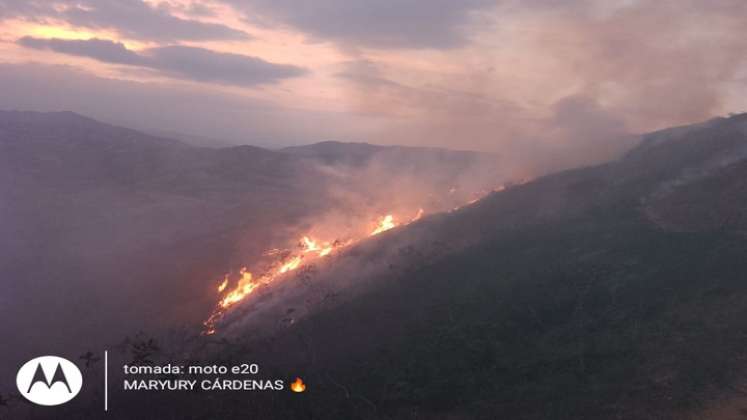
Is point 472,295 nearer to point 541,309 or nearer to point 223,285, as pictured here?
point 541,309

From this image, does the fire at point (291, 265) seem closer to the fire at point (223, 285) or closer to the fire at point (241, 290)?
the fire at point (241, 290)

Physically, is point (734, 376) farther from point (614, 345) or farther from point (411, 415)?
point (411, 415)

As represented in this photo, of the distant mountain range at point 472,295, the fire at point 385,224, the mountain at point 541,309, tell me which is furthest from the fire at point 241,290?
the fire at point 385,224

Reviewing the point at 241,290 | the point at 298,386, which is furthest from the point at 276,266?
the point at 298,386

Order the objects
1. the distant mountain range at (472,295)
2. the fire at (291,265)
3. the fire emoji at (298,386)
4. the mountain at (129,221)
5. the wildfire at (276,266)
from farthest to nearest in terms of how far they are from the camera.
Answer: the fire at (291,265) → the mountain at (129,221) → the wildfire at (276,266) → the fire emoji at (298,386) → the distant mountain range at (472,295)

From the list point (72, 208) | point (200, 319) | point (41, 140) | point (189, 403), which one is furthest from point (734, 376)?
point (41, 140)

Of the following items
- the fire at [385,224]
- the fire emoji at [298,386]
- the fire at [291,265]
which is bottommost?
the fire emoji at [298,386]
